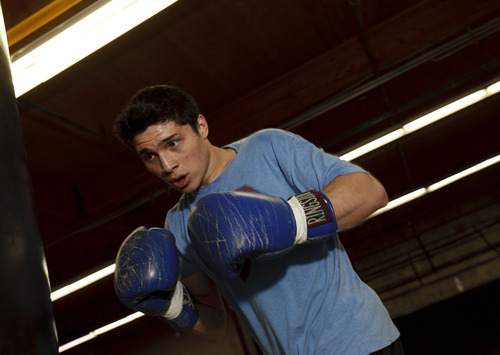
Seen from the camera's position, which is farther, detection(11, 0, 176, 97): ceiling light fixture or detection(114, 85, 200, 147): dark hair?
detection(11, 0, 176, 97): ceiling light fixture

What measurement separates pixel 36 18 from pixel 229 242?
1959 mm

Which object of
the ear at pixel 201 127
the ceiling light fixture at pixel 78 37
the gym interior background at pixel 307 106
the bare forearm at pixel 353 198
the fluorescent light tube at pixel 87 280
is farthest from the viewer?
the fluorescent light tube at pixel 87 280

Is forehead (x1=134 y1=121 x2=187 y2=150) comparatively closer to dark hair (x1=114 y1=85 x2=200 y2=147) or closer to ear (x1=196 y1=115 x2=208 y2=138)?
dark hair (x1=114 y1=85 x2=200 y2=147)

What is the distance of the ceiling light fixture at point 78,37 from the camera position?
78.1 inches

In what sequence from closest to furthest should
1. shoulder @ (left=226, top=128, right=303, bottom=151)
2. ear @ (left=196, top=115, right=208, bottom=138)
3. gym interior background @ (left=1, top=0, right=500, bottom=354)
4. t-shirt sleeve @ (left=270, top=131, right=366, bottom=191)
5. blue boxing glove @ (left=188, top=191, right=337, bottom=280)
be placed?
blue boxing glove @ (left=188, top=191, right=337, bottom=280)
t-shirt sleeve @ (left=270, top=131, right=366, bottom=191)
shoulder @ (left=226, top=128, right=303, bottom=151)
ear @ (left=196, top=115, right=208, bottom=138)
gym interior background @ (left=1, top=0, right=500, bottom=354)

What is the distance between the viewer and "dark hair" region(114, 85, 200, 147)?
1.74m

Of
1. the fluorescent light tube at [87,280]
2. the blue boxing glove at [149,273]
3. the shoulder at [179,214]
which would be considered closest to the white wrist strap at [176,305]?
the blue boxing glove at [149,273]

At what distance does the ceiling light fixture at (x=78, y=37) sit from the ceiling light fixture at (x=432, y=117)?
125 inches

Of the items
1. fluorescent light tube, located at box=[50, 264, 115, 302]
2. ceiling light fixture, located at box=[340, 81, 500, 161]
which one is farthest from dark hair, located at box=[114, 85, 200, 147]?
fluorescent light tube, located at box=[50, 264, 115, 302]

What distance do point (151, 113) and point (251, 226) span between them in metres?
0.75

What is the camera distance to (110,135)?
194 inches

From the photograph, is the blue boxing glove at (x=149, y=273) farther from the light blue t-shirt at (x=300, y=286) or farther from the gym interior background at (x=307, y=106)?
the gym interior background at (x=307, y=106)

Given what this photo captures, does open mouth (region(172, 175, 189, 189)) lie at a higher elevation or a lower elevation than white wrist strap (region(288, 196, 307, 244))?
higher

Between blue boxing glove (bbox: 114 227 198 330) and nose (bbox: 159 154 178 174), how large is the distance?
0.75ft
